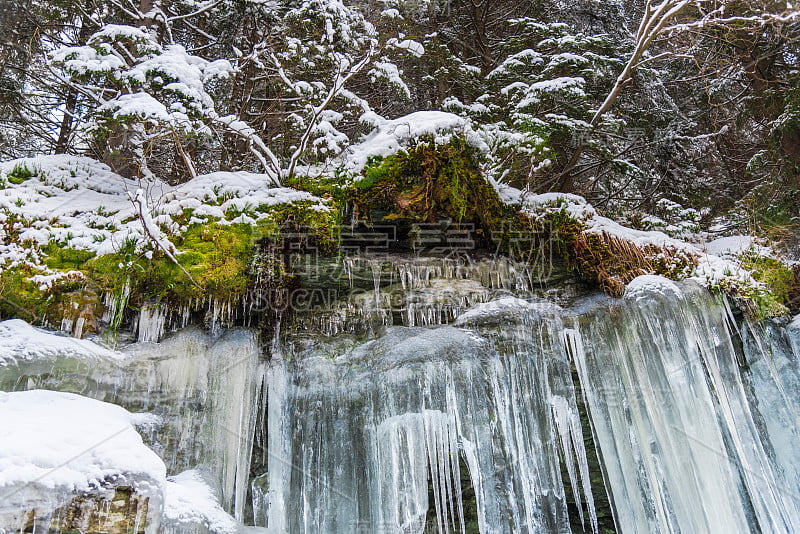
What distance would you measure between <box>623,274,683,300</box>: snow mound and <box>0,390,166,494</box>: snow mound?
14.7 feet

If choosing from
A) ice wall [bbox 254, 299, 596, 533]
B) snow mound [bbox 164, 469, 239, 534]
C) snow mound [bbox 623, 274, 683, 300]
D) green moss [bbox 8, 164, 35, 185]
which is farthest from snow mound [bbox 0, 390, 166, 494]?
snow mound [bbox 623, 274, 683, 300]

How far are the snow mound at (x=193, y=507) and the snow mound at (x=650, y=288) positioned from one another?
4.26 m

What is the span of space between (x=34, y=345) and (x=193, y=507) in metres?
1.84

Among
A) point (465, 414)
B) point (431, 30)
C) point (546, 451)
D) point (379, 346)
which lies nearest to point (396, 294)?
point (379, 346)

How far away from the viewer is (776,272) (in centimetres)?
589

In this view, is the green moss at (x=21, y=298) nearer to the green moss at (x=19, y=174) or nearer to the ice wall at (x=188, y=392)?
the ice wall at (x=188, y=392)

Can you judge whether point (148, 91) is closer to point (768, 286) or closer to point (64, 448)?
point (64, 448)

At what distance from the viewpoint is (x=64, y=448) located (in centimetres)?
305

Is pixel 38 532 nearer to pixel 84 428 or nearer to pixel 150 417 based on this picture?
pixel 84 428

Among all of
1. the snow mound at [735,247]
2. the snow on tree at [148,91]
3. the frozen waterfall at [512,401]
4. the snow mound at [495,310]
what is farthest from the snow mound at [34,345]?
the snow mound at [735,247]

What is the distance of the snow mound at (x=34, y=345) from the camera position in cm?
429

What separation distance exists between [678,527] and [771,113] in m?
5.55

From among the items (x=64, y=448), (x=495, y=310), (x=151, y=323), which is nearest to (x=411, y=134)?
(x=495, y=310)

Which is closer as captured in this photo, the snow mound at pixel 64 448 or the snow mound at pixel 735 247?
the snow mound at pixel 64 448
